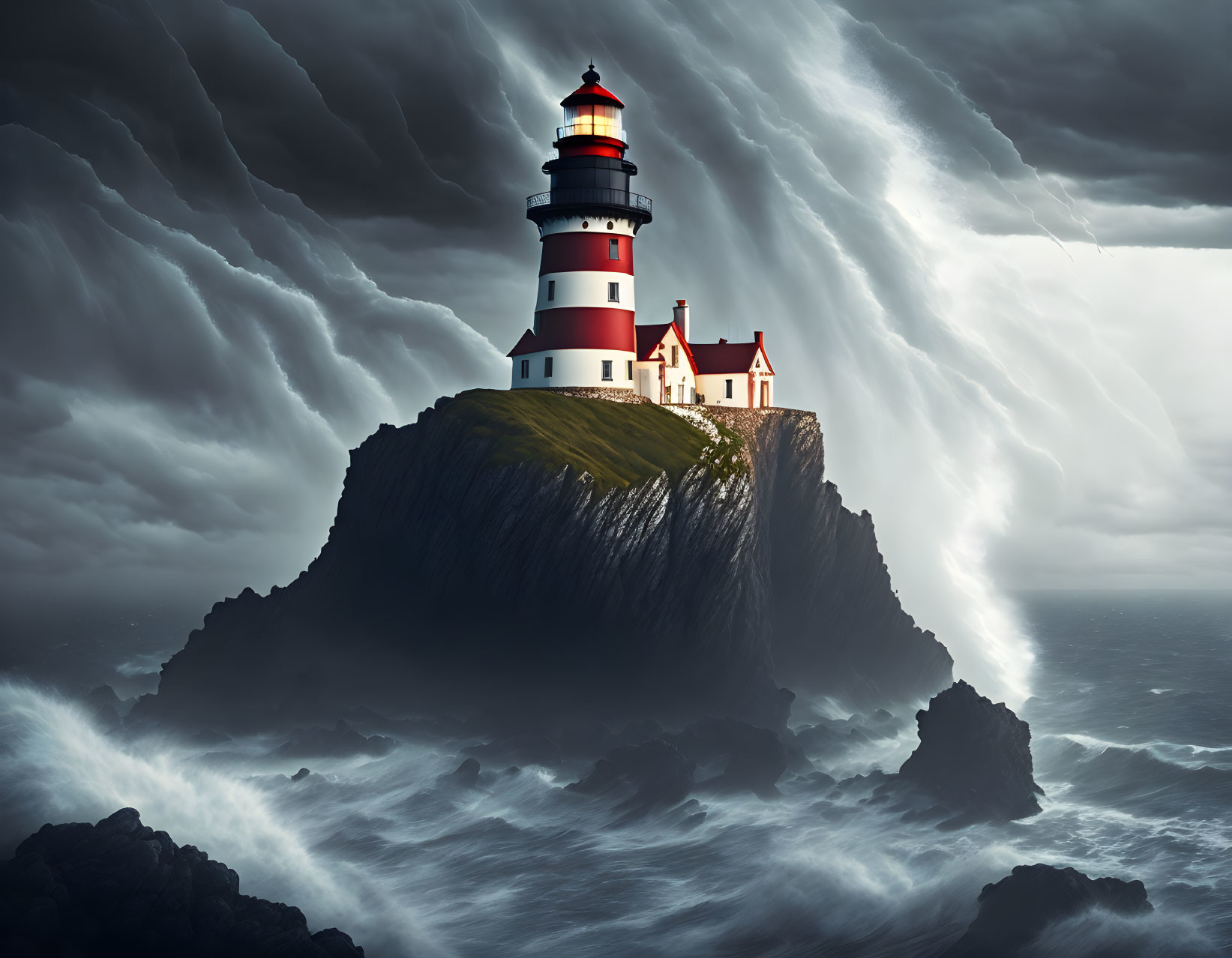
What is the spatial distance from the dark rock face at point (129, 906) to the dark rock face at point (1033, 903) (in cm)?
1791

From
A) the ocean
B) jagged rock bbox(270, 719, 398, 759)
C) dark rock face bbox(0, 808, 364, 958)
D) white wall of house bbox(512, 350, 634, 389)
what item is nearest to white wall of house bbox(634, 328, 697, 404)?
white wall of house bbox(512, 350, 634, 389)

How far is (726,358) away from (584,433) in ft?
54.7

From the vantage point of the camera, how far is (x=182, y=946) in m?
30.8

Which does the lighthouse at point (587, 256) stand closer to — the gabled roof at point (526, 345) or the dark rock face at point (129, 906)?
the gabled roof at point (526, 345)

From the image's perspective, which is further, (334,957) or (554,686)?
(554,686)

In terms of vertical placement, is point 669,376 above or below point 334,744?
above

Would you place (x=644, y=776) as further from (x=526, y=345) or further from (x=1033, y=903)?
(x=526, y=345)

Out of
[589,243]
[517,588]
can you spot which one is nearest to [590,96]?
[589,243]

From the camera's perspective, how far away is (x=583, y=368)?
6656cm

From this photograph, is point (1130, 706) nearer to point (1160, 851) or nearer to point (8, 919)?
point (1160, 851)

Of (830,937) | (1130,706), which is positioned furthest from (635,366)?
(830,937)

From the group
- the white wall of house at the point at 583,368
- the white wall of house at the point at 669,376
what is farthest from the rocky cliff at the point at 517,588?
the white wall of house at the point at 669,376

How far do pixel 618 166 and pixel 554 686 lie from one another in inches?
1158

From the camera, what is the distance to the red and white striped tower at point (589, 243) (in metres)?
66.3
